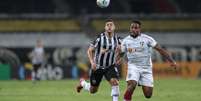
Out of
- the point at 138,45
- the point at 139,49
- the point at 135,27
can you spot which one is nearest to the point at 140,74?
the point at 139,49

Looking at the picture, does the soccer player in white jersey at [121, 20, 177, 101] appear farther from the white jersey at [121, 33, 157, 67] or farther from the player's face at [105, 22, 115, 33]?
the player's face at [105, 22, 115, 33]

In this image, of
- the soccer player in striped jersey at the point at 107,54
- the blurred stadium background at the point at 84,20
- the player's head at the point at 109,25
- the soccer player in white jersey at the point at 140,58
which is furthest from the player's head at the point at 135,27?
the blurred stadium background at the point at 84,20

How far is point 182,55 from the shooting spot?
43.4 m

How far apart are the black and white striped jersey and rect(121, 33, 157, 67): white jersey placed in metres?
0.87

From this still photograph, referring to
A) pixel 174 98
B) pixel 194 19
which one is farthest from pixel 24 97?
pixel 194 19

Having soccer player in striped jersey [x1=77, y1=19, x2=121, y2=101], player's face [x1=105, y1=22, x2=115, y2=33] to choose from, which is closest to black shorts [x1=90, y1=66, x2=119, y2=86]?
soccer player in striped jersey [x1=77, y1=19, x2=121, y2=101]

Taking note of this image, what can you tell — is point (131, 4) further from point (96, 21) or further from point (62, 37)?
point (62, 37)

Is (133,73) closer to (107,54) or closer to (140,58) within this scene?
(140,58)

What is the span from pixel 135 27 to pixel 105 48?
155 cm

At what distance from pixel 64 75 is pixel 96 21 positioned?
12825 millimetres

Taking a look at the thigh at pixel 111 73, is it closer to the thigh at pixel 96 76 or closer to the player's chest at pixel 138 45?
the thigh at pixel 96 76

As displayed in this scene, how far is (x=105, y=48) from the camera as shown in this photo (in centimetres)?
1753

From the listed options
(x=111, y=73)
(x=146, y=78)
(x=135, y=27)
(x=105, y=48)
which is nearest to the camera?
(x=135, y=27)

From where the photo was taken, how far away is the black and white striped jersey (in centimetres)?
1742
